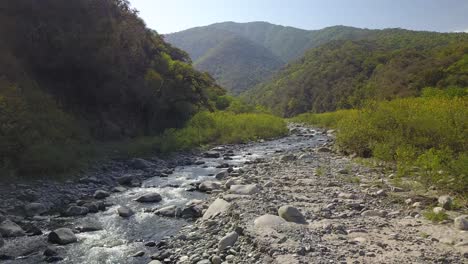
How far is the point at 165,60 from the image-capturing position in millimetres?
34906

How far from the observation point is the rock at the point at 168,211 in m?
10.9

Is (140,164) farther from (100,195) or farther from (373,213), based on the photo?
(373,213)

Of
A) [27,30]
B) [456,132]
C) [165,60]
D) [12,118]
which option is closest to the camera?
[456,132]

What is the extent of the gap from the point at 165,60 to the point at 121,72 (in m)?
8.85

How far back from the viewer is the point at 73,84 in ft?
81.2

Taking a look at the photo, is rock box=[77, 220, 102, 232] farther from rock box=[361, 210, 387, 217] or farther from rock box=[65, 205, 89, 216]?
rock box=[361, 210, 387, 217]

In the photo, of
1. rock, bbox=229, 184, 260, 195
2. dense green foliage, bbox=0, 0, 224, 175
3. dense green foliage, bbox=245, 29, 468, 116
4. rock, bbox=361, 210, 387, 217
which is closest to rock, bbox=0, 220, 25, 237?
dense green foliage, bbox=0, 0, 224, 175

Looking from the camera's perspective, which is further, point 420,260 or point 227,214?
point 227,214

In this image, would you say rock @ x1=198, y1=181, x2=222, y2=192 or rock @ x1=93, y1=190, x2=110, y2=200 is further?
rock @ x1=198, y1=181, x2=222, y2=192

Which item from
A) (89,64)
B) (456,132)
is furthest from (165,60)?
(456,132)

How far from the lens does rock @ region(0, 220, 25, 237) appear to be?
9156 millimetres

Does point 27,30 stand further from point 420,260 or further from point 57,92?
point 420,260

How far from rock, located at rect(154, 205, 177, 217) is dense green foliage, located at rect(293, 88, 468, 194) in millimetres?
7522

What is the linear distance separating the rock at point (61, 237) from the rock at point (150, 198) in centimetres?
380
